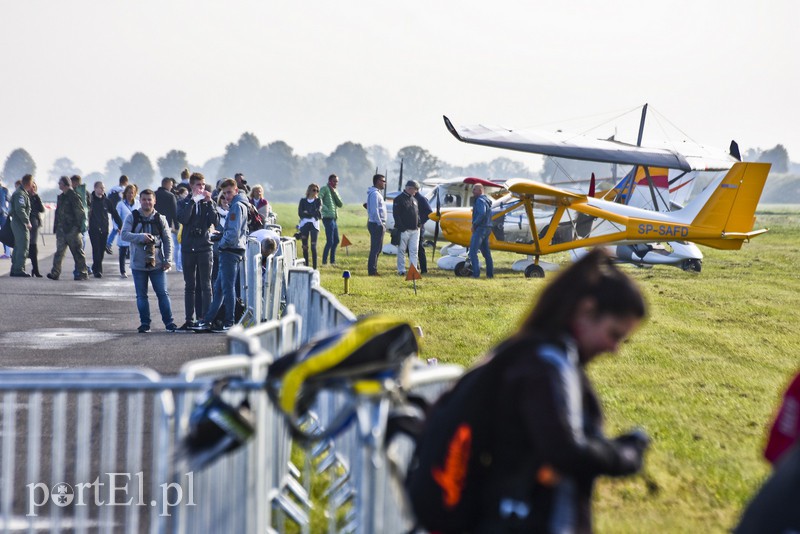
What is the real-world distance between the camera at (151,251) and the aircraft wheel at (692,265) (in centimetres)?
1543

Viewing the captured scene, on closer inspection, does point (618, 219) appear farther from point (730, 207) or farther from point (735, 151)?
point (735, 151)

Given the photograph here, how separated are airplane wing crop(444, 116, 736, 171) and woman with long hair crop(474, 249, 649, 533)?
2337 centimetres

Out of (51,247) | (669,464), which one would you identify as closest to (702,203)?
(669,464)

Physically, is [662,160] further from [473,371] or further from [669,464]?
[473,371]

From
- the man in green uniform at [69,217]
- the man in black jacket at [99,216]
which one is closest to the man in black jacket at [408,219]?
the man in black jacket at [99,216]

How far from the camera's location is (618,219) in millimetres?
23375

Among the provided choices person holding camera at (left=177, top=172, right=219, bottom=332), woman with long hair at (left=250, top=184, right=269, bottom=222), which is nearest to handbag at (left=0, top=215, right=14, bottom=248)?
woman with long hair at (left=250, top=184, right=269, bottom=222)

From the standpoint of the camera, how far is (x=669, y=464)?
732cm

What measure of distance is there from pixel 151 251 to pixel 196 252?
2.72 feet

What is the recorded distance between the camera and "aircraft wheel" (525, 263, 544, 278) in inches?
919

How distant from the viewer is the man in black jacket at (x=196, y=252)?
44.9ft

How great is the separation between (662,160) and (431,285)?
9523mm

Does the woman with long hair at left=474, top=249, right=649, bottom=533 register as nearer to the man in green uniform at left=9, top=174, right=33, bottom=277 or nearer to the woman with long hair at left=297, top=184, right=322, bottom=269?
the man in green uniform at left=9, top=174, right=33, bottom=277

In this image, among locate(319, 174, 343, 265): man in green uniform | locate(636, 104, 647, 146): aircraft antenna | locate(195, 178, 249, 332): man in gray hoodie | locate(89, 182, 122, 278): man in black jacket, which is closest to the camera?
locate(195, 178, 249, 332): man in gray hoodie
